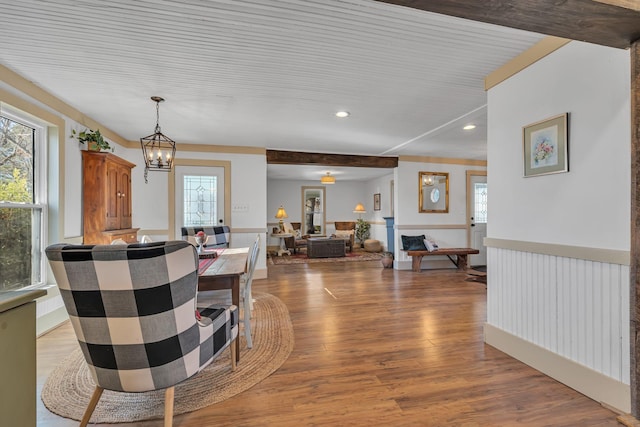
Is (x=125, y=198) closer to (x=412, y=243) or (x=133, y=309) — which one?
(x=133, y=309)

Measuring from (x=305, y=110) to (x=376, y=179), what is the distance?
633 cm

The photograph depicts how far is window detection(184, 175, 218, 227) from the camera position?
16.5 feet

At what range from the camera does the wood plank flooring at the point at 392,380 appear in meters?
1.62

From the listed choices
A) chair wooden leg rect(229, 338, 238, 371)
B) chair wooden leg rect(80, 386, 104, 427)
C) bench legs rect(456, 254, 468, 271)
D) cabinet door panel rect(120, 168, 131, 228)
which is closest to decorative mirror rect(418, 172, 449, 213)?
bench legs rect(456, 254, 468, 271)

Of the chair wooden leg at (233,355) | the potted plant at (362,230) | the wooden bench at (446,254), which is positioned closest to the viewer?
the chair wooden leg at (233,355)

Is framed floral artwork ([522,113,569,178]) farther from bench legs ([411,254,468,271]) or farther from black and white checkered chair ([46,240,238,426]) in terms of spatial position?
bench legs ([411,254,468,271])

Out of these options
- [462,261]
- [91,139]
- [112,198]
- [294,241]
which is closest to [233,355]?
[112,198]

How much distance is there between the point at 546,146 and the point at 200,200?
4.77m

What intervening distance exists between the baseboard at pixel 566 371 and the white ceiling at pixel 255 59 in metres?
2.23

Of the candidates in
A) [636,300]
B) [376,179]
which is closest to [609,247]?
[636,300]

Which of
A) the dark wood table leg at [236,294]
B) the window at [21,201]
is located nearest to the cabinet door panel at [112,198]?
the window at [21,201]

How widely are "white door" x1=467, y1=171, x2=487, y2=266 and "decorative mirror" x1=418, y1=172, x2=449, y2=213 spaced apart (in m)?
0.53

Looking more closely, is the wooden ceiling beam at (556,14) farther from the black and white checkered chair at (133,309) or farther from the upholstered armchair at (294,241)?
the upholstered armchair at (294,241)

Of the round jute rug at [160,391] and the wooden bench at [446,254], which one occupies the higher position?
the wooden bench at [446,254]
